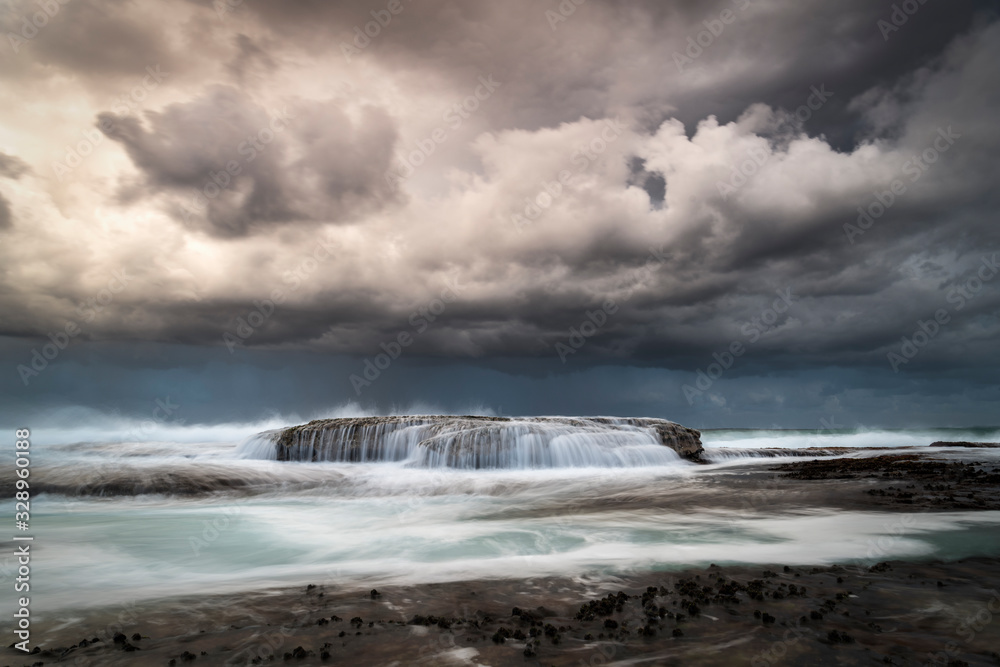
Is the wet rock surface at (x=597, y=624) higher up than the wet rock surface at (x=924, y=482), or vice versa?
the wet rock surface at (x=924, y=482)

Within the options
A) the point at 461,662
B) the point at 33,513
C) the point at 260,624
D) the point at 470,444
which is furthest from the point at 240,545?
the point at 470,444

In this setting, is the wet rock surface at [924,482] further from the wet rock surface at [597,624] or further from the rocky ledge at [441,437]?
the rocky ledge at [441,437]

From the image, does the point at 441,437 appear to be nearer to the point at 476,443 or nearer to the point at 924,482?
the point at 476,443

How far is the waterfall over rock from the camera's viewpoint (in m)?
21.4

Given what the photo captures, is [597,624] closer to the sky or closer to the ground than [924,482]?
closer to the ground

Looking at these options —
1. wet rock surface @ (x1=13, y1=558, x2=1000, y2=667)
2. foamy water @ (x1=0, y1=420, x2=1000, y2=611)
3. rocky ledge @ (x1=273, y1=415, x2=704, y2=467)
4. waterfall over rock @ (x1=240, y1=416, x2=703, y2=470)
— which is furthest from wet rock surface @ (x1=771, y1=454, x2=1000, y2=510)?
rocky ledge @ (x1=273, y1=415, x2=704, y2=467)

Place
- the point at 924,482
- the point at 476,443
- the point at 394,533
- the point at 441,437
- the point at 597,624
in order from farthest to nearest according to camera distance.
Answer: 1. the point at 441,437
2. the point at 476,443
3. the point at 924,482
4. the point at 394,533
5. the point at 597,624

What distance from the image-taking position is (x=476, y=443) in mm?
21453

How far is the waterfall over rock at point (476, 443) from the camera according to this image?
2138cm

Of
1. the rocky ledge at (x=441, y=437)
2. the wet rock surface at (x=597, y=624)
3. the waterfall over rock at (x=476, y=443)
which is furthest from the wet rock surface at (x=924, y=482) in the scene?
the rocky ledge at (x=441, y=437)

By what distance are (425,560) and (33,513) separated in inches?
440

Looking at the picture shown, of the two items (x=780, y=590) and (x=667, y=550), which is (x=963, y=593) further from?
(x=667, y=550)

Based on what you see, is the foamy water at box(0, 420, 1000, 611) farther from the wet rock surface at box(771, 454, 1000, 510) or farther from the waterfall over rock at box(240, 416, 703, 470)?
the waterfall over rock at box(240, 416, 703, 470)

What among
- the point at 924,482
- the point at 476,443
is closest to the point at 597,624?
the point at 924,482
